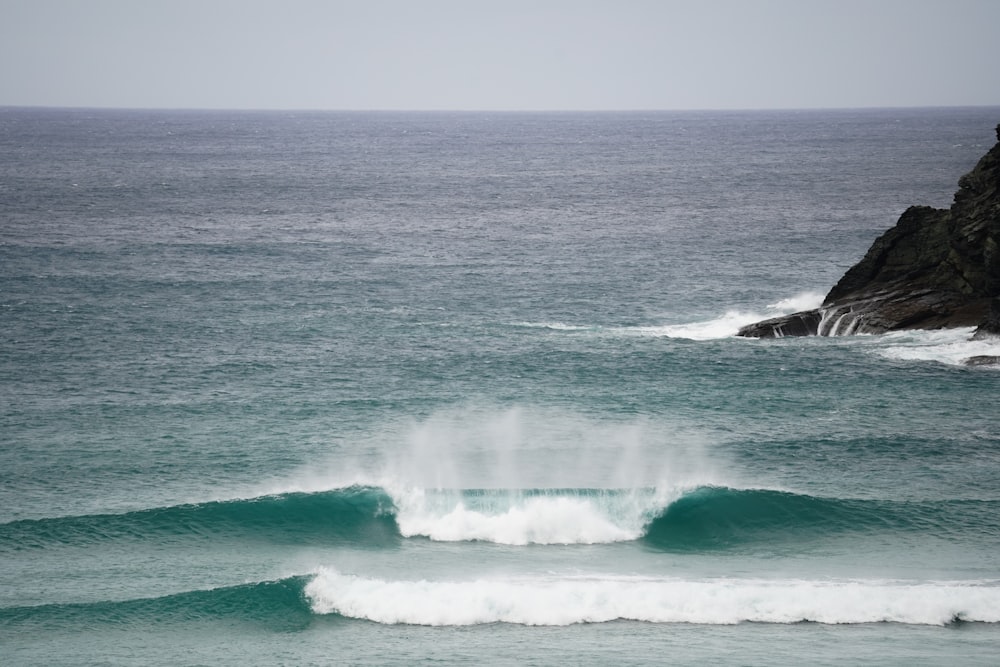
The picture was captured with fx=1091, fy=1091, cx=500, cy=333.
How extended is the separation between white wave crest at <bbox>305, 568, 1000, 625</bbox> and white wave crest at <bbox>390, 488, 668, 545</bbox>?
422cm

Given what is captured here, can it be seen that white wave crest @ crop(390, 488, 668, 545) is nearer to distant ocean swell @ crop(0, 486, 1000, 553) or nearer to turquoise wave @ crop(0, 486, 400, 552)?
distant ocean swell @ crop(0, 486, 1000, 553)

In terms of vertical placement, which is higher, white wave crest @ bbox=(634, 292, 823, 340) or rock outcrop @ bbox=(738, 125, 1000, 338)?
rock outcrop @ bbox=(738, 125, 1000, 338)

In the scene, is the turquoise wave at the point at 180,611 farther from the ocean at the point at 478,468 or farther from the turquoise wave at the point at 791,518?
the turquoise wave at the point at 791,518

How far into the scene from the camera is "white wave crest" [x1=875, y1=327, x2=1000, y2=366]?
168 ft

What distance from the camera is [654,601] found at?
2803 cm

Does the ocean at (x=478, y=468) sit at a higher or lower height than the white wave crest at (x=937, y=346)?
lower

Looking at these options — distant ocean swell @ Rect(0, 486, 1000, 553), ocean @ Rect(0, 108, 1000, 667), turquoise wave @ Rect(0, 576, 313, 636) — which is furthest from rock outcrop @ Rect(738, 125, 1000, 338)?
turquoise wave @ Rect(0, 576, 313, 636)

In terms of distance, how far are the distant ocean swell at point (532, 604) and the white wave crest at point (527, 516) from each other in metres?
4.29

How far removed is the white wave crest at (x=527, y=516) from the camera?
1320 inches

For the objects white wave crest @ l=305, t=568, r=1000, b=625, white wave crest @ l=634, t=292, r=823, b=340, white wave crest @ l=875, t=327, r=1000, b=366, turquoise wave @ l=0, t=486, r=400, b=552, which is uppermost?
white wave crest @ l=875, t=327, r=1000, b=366

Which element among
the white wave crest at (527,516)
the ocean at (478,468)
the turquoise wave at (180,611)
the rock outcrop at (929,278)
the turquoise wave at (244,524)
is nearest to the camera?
the ocean at (478,468)

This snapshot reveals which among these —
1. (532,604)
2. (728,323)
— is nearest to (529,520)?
(532,604)

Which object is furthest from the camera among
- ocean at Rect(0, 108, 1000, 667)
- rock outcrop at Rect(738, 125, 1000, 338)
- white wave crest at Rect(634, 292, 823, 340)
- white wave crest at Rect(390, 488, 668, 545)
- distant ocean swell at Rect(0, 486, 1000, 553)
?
white wave crest at Rect(634, 292, 823, 340)

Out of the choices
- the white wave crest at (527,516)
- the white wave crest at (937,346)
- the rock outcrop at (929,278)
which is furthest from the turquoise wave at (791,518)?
the rock outcrop at (929,278)
